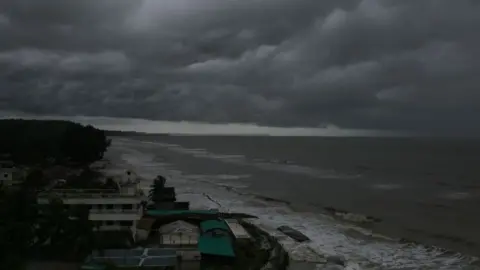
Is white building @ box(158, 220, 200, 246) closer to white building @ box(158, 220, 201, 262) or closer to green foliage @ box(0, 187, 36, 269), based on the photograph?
white building @ box(158, 220, 201, 262)

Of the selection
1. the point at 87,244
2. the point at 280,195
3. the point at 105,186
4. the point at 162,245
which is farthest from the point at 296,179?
the point at 87,244

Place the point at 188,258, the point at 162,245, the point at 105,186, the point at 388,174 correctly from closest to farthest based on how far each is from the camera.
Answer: the point at 188,258 → the point at 162,245 → the point at 105,186 → the point at 388,174

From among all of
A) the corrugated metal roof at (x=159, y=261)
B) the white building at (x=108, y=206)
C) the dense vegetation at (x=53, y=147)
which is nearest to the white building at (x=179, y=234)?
the white building at (x=108, y=206)

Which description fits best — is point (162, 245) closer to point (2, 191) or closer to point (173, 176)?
point (2, 191)

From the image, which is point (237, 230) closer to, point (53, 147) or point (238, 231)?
point (238, 231)

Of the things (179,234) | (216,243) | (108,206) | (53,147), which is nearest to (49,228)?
(108,206)

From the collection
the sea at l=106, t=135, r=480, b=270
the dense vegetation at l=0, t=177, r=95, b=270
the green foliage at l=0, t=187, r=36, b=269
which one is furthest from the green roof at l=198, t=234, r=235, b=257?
the green foliage at l=0, t=187, r=36, b=269
